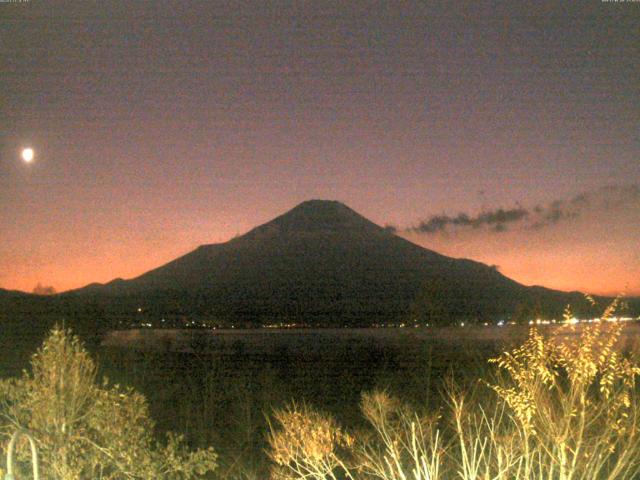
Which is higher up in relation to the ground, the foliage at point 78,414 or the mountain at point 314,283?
the mountain at point 314,283

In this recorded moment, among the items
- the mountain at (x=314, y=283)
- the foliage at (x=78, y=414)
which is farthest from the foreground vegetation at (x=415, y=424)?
the mountain at (x=314, y=283)

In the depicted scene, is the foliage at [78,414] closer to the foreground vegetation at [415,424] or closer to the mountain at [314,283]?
the foreground vegetation at [415,424]

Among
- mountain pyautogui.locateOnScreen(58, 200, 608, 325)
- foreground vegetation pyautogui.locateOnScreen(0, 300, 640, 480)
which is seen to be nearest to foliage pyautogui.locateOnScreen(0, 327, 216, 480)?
foreground vegetation pyautogui.locateOnScreen(0, 300, 640, 480)

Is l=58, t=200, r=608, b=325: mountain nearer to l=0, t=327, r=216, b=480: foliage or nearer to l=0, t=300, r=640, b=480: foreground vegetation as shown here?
l=0, t=300, r=640, b=480: foreground vegetation

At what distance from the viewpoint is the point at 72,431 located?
41.8 ft

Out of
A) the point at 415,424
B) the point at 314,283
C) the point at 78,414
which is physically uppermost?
the point at 314,283

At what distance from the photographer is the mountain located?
154 m

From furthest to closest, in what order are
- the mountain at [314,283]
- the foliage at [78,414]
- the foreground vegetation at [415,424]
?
the mountain at [314,283], the foliage at [78,414], the foreground vegetation at [415,424]

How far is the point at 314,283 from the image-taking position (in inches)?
7008

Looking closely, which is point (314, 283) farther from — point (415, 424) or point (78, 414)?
point (78, 414)

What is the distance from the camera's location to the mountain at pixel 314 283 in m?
154

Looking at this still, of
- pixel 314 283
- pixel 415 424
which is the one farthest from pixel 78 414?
pixel 314 283

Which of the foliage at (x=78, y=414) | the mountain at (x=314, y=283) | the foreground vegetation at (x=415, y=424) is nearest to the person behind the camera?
the foreground vegetation at (x=415, y=424)

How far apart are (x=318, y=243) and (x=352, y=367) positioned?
113849mm
